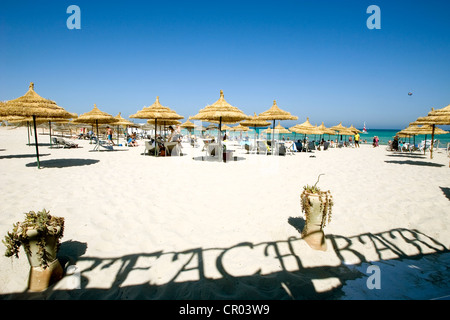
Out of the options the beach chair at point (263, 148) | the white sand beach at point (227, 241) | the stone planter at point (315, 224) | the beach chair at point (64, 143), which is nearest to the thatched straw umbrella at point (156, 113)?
the beach chair at point (263, 148)

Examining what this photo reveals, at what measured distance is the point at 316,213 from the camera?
9.51 feet

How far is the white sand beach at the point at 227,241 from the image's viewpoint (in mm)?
2252

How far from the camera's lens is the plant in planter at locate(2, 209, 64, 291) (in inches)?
79.7

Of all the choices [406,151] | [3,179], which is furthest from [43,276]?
[406,151]

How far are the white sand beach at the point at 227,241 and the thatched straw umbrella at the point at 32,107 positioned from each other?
6.89 ft

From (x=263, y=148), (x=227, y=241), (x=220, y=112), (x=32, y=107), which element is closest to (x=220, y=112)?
(x=220, y=112)

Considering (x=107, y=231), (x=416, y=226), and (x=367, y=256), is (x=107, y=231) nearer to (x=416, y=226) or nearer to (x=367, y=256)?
(x=367, y=256)

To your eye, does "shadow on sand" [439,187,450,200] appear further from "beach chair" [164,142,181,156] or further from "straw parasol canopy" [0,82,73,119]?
"straw parasol canopy" [0,82,73,119]

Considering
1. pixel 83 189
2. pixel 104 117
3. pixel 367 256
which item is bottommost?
pixel 367 256

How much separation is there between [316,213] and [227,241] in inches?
49.7

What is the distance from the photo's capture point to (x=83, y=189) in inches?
197

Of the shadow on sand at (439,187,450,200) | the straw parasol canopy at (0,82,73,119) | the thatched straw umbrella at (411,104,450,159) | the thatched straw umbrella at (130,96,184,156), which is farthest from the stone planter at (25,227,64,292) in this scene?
the thatched straw umbrella at (411,104,450,159)

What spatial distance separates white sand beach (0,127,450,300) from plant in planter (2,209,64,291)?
12 centimetres
